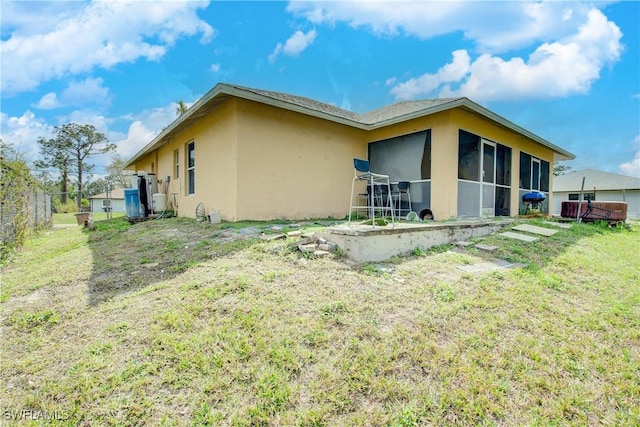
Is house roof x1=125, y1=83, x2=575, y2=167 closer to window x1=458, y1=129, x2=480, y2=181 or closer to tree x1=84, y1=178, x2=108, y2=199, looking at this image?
window x1=458, y1=129, x2=480, y2=181

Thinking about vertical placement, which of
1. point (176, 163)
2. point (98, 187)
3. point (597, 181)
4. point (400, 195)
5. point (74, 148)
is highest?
point (74, 148)

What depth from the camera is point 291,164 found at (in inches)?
289

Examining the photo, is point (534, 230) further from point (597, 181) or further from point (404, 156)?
point (597, 181)

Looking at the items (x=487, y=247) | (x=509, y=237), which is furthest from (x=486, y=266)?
(x=509, y=237)

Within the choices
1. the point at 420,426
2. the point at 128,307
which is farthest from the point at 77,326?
the point at 420,426

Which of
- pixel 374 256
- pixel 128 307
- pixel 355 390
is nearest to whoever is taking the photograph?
pixel 355 390

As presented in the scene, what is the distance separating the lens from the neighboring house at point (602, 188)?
2075cm

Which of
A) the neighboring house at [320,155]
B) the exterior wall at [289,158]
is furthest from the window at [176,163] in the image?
the exterior wall at [289,158]

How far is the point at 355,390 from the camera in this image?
1.87 metres

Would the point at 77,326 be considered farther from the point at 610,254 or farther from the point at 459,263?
the point at 610,254

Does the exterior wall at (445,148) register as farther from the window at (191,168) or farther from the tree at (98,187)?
the tree at (98,187)

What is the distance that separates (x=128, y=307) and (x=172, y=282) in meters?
0.56

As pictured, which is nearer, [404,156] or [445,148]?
[445,148]

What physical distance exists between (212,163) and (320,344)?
6.32 metres
